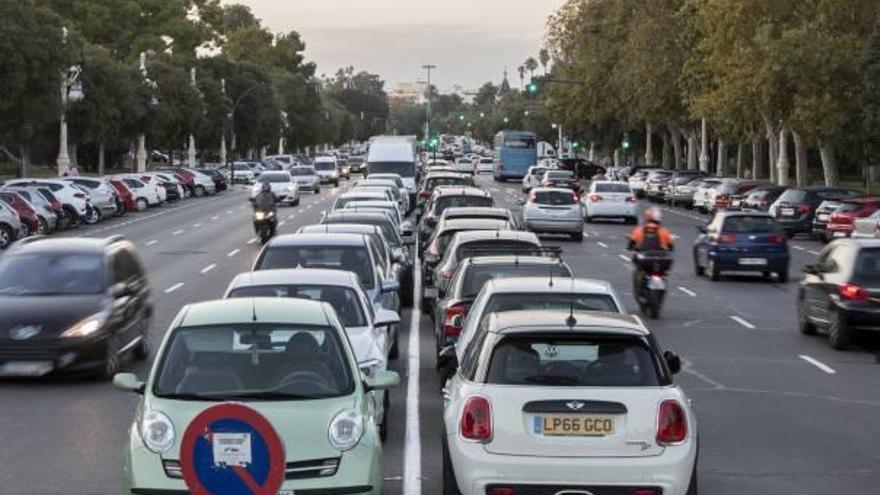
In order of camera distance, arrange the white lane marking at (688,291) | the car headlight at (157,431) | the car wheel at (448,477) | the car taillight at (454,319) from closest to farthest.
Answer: the car headlight at (157,431) < the car wheel at (448,477) < the car taillight at (454,319) < the white lane marking at (688,291)

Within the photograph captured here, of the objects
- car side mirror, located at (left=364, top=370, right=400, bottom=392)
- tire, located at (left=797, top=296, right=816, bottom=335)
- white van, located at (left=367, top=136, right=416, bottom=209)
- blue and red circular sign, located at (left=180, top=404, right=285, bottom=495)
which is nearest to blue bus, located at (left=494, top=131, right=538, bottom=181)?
white van, located at (left=367, top=136, right=416, bottom=209)

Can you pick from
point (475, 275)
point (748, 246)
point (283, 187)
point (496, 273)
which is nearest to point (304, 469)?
point (496, 273)

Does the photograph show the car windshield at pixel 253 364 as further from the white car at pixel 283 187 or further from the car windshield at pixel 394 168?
the white car at pixel 283 187

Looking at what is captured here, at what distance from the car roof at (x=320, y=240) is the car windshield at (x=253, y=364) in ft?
27.5

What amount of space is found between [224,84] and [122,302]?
103 m

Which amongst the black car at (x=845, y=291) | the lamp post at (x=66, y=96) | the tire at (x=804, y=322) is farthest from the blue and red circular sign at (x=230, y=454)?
the lamp post at (x=66, y=96)

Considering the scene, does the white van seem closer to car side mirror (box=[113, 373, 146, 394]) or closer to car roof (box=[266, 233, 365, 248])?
car roof (box=[266, 233, 365, 248])

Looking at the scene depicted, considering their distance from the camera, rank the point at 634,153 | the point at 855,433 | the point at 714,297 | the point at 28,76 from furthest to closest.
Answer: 1. the point at 634,153
2. the point at 28,76
3. the point at 714,297
4. the point at 855,433

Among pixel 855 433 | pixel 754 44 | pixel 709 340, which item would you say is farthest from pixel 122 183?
pixel 855 433

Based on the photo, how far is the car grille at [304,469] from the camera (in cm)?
908

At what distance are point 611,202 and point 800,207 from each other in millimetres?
7538

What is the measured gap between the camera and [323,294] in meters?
14.6

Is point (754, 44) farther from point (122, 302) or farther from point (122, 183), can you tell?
point (122, 302)

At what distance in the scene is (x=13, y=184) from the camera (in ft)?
166
